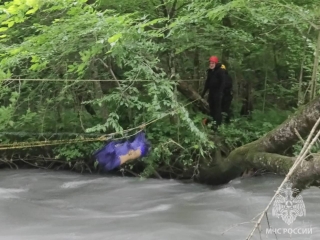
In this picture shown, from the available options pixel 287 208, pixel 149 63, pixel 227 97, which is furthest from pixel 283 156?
pixel 227 97

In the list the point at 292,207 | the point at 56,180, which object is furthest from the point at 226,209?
the point at 56,180

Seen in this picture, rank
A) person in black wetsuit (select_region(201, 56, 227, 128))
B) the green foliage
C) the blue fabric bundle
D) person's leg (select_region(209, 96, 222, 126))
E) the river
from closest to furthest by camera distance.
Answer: the river
the green foliage
the blue fabric bundle
person in black wetsuit (select_region(201, 56, 227, 128))
person's leg (select_region(209, 96, 222, 126))

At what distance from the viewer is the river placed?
4.80 metres

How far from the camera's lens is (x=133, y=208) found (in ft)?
19.4

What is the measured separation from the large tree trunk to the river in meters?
0.55

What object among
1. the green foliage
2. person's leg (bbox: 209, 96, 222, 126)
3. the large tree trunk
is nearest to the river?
the green foliage

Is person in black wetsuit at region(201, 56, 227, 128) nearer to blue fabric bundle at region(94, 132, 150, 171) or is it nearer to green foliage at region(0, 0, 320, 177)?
green foliage at region(0, 0, 320, 177)

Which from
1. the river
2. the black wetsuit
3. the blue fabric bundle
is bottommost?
the river

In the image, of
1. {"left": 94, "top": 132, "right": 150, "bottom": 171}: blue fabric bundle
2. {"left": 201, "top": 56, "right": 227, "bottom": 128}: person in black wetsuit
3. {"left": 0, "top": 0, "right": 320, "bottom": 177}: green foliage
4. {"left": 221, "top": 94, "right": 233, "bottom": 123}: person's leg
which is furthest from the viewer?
{"left": 221, "top": 94, "right": 233, "bottom": 123}: person's leg

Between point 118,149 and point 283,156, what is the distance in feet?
7.11

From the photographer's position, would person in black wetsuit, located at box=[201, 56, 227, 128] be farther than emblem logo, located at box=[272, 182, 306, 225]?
Yes

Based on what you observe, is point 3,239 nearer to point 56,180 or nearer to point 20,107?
point 56,180

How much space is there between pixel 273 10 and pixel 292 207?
223 centimetres

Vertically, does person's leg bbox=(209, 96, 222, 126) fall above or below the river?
above
